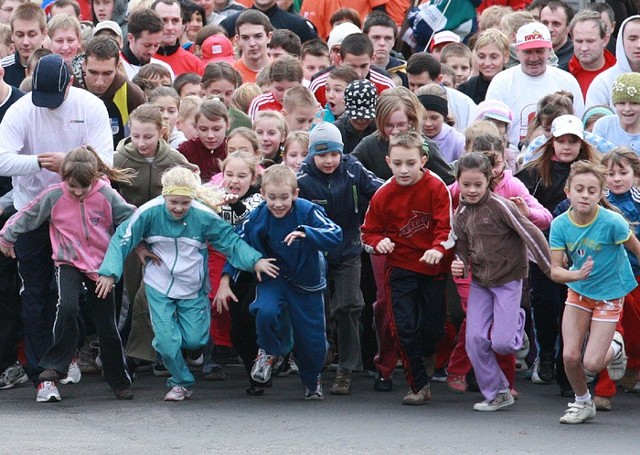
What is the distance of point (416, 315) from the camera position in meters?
11.0

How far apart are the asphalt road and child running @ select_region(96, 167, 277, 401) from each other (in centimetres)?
42

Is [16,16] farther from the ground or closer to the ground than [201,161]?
farther from the ground

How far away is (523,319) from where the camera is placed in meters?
11.0

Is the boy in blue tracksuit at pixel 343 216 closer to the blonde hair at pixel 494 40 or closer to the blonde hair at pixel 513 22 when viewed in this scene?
the blonde hair at pixel 494 40

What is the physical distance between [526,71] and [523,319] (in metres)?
3.59

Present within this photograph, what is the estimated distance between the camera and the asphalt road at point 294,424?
940 centimetres

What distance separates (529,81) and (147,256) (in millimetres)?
Result: 4532

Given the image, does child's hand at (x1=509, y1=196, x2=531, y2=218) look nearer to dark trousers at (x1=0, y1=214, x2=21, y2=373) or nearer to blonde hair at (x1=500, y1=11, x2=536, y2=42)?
dark trousers at (x1=0, y1=214, x2=21, y2=373)

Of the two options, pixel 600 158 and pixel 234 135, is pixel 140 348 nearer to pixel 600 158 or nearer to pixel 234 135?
pixel 234 135

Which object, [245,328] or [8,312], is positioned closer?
[245,328]

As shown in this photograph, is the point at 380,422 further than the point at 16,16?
No

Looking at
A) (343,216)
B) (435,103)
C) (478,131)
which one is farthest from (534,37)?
(343,216)

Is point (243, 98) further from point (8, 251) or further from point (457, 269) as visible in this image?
point (457, 269)

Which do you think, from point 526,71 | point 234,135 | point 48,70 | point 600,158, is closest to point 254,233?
point 234,135
